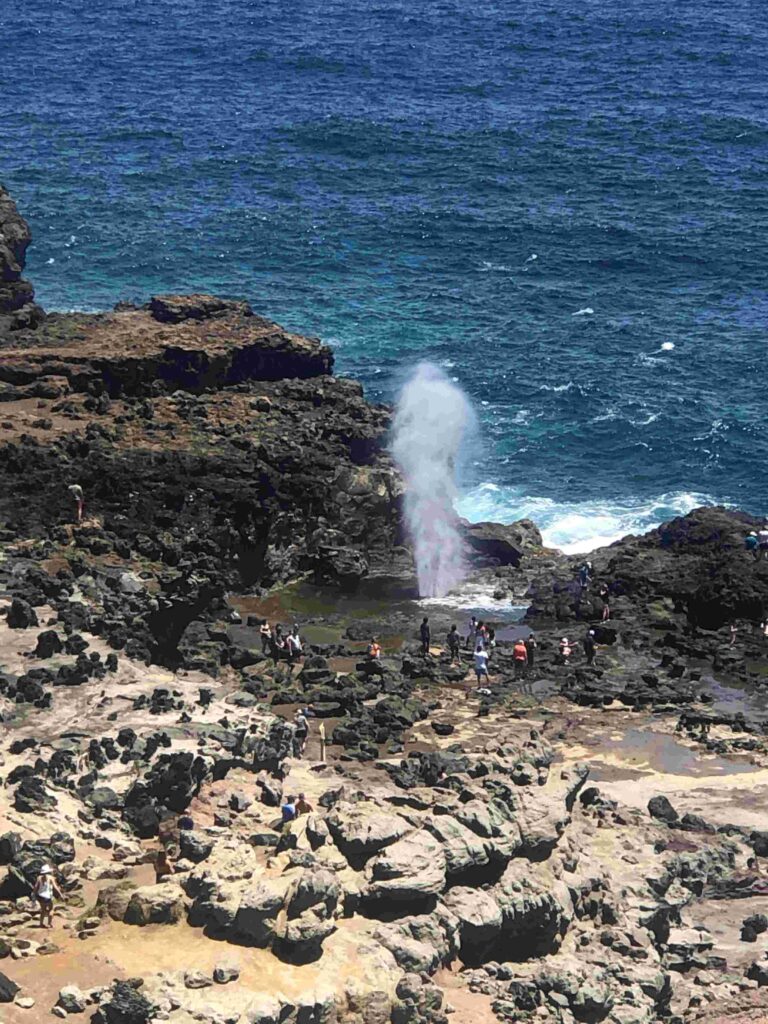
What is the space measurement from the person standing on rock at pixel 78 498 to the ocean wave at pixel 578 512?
22.1m

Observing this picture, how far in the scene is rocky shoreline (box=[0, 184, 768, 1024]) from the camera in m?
Result: 48.1

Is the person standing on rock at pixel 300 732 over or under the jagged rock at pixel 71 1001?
under

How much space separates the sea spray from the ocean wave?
1930 mm

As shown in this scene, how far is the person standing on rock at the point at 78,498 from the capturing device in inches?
3041

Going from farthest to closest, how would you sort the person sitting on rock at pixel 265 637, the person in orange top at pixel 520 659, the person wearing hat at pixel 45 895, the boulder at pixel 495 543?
the boulder at pixel 495 543
the person in orange top at pixel 520 659
the person sitting on rock at pixel 265 637
the person wearing hat at pixel 45 895

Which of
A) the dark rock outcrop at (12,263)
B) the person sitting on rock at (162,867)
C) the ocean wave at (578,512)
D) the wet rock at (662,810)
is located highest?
the dark rock outcrop at (12,263)

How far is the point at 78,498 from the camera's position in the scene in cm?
7731

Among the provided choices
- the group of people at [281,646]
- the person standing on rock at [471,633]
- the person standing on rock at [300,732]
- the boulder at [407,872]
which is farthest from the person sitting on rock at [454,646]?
the boulder at [407,872]

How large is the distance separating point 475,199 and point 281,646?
70.1 m

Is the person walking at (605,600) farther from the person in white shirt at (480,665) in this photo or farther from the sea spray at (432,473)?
the person in white shirt at (480,665)

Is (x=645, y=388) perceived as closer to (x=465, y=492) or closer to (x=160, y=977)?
(x=465, y=492)

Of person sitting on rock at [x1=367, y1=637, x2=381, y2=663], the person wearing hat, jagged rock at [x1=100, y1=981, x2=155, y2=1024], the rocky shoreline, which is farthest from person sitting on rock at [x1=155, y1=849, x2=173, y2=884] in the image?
person sitting on rock at [x1=367, y1=637, x2=381, y2=663]

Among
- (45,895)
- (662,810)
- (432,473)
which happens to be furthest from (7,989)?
(432,473)

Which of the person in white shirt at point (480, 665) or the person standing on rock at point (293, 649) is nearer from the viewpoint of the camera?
the person standing on rock at point (293, 649)
